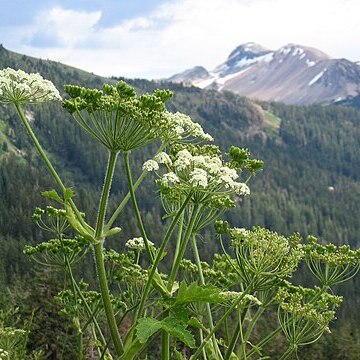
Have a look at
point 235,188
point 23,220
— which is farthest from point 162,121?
point 23,220

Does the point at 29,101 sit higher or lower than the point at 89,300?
higher

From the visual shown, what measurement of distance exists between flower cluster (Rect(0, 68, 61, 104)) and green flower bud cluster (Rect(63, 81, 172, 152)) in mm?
748

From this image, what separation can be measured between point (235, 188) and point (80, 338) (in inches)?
153

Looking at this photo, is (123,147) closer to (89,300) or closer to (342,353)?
(89,300)

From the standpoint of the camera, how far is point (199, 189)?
258 inches

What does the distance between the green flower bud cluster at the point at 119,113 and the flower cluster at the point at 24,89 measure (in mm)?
748

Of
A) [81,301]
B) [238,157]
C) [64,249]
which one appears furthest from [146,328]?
[81,301]

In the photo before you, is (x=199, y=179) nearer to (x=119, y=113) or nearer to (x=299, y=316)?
(x=119, y=113)

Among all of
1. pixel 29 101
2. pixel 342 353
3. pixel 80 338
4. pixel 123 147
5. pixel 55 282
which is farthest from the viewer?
pixel 342 353

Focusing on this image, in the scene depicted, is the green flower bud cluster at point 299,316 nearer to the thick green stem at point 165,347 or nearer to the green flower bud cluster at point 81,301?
the thick green stem at point 165,347

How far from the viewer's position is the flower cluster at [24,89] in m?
7.18

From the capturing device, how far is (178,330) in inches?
235

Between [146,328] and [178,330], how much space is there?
33 centimetres

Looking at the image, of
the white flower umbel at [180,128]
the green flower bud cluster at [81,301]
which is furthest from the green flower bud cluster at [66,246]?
the white flower umbel at [180,128]
